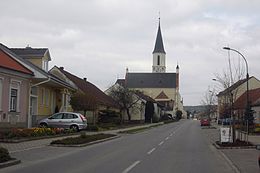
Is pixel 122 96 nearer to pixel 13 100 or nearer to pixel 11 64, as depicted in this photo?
pixel 11 64

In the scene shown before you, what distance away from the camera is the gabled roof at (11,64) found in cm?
3080

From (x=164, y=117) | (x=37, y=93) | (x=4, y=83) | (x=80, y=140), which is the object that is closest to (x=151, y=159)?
(x=80, y=140)

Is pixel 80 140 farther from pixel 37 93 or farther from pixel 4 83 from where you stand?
pixel 37 93

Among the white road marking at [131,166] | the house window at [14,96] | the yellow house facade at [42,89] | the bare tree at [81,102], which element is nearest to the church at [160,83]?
the yellow house facade at [42,89]

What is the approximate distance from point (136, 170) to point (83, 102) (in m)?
29.9

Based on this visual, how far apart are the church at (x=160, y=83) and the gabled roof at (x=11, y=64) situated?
11702 centimetres

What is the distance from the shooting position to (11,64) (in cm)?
3247

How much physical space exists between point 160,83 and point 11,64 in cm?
12385

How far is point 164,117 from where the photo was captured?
394 feet

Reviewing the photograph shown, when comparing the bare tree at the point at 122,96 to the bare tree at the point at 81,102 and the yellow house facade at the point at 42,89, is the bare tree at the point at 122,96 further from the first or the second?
the bare tree at the point at 81,102

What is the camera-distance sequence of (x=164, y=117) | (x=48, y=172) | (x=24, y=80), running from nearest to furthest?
(x=48, y=172)
(x=24, y=80)
(x=164, y=117)

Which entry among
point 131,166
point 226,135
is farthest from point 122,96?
point 131,166

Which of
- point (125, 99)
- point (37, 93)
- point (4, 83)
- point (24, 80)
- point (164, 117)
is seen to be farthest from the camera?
point (164, 117)

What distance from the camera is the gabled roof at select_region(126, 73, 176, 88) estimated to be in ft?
503
